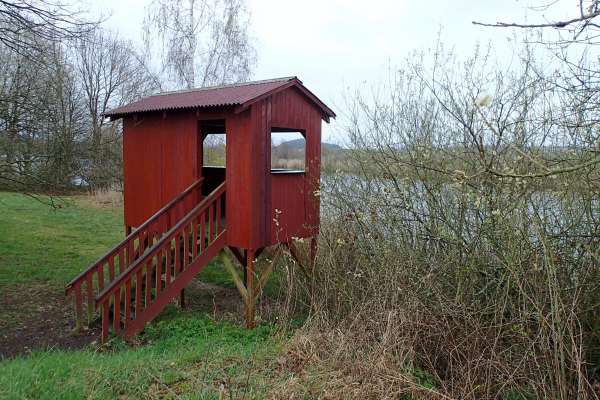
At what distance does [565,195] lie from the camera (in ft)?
15.8

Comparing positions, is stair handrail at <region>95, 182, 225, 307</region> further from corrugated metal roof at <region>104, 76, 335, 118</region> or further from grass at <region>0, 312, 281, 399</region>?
corrugated metal roof at <region>104, 76, 335, 118</region>

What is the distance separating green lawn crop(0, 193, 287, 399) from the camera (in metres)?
3.98

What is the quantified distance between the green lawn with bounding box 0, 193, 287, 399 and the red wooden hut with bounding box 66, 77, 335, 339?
0.57m

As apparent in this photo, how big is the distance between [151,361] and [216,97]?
4420 millimetres

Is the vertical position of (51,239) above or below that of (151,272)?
below

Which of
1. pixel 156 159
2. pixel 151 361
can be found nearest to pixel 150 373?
pixel 151 361

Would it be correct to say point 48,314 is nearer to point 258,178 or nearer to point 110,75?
point 258,178

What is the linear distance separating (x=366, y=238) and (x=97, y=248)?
26.2 feet

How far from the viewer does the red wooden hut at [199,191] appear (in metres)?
6.91

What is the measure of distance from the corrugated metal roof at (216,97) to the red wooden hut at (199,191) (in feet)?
0.07

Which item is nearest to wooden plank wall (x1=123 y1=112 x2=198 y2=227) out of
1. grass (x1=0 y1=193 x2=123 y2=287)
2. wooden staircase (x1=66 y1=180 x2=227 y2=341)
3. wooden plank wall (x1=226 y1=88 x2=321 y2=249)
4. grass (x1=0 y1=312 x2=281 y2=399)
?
wooden staircase (x1=66 y1=180 x2=227 y2=341)

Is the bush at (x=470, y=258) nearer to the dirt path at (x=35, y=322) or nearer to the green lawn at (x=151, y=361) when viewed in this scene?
the green lawn at (x=151, y=361)

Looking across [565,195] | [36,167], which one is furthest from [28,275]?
[565,195]

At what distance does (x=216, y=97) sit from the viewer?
7668 mm
